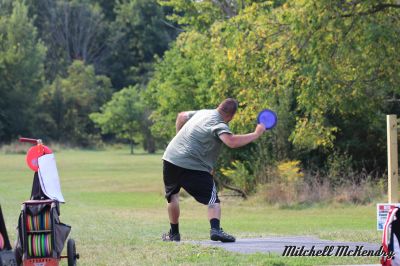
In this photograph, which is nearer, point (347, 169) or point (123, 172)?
point (347, 169)

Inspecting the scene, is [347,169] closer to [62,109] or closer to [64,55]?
[62,109]

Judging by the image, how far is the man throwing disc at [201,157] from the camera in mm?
11680

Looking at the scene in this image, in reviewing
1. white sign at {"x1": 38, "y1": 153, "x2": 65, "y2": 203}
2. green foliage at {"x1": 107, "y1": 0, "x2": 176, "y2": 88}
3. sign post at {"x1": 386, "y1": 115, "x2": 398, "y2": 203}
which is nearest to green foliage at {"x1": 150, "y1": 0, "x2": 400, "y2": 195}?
sign post at {"x1": 386, "y1": 115, "x2": 398, "y2": 203}

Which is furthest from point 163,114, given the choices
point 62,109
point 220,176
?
point 62,109

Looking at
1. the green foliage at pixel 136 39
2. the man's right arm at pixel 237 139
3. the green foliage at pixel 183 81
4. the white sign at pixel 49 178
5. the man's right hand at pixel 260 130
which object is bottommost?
the white sign at pixel 49 178

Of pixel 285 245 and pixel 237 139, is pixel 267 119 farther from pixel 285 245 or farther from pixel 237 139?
pixel 285 245

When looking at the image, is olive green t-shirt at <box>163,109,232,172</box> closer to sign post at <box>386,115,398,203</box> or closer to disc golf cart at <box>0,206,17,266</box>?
disc golf cart at <box>0,206,17,266</box>

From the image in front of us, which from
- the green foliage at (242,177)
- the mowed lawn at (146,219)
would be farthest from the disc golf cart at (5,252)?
the green foliage at (242,177)

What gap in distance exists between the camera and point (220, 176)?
31.8 metres

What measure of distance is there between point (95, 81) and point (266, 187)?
2755 inches

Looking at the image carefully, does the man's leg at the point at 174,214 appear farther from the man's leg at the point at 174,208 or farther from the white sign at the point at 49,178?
the white sign at the point at 49,178

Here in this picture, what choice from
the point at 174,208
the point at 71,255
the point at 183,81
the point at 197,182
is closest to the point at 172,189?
the point at 174,208

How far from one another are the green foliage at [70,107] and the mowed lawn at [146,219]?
3217cm

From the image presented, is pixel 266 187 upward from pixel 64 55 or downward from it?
downward
